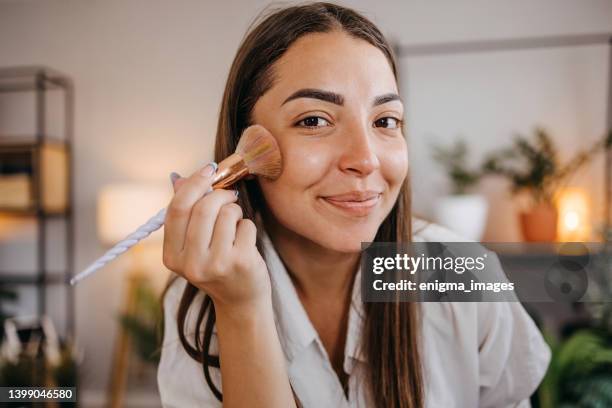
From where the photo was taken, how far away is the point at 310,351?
552 mm

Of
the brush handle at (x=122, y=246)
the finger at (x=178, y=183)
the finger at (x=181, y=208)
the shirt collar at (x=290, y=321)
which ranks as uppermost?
the finger at (x=178, y=183)

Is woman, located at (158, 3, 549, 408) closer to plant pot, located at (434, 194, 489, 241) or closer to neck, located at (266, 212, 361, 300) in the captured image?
neck, located at (266, 212, 361, 300)

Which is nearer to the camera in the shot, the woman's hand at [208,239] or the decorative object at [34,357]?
the woman's hand at [208,239]

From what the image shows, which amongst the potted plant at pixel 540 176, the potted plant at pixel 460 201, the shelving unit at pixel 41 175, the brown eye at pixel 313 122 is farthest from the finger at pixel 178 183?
the shelving unit at pixel 41 175

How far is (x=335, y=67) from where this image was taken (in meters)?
0.44

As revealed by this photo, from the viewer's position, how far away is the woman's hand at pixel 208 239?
1.26 feet

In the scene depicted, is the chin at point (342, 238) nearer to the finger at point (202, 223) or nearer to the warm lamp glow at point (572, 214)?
the finger at point (202, 223)

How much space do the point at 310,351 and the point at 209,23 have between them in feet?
5.16

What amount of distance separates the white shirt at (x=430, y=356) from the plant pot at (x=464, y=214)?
3.47ft

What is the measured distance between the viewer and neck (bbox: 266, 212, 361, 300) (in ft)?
1.92

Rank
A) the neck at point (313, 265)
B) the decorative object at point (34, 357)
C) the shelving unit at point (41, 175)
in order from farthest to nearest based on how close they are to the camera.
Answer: the shelving unit at point (41, 175), the decorative object at point (34, 357), the neck at point (313, 265)

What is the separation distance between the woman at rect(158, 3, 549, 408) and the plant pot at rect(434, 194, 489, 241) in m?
1.05

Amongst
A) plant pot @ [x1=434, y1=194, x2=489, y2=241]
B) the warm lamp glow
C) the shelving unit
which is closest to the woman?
plant pot @ [x1=434, y1=194, x2=489, y2=241]

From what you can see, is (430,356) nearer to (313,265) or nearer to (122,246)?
(313,265)
